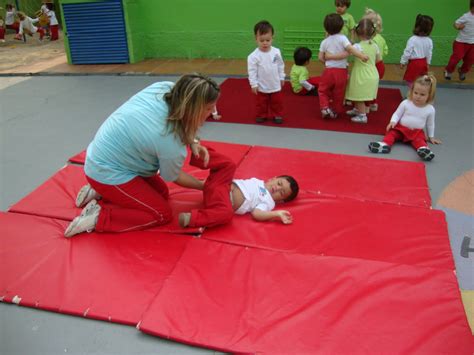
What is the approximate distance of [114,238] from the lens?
278cm

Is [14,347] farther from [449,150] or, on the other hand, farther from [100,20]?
[100,20]

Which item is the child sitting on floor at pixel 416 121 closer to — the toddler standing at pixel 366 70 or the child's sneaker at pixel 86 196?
Answer: the toddler standing at pixel 366 70

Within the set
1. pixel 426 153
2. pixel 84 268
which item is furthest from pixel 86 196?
pixel 426 153

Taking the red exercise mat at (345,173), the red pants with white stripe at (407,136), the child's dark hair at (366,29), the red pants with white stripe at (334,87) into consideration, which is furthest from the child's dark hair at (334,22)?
the red exercise mat at (345,173)

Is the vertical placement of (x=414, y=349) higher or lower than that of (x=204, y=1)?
lower

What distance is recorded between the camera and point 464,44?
6031 millimetres

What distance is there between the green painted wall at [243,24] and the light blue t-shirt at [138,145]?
5309mm

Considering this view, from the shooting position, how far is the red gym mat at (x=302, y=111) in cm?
477

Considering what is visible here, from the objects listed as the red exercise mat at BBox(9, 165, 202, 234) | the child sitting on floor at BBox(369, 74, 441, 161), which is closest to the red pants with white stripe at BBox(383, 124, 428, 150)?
the child sitting on floor at BBox(369, 74, 441, 161)

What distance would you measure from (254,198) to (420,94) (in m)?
2.16

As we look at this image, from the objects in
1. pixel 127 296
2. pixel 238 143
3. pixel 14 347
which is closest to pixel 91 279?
pixel 127 296

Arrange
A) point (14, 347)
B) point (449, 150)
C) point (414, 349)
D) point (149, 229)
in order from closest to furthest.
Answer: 1. point (414, 349)
2. point (14, 347)
3. point (149, 229)
4. point (449, 150)

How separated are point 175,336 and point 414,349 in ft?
3.80

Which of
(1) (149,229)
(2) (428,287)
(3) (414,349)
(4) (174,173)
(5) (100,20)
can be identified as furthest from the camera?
(5) (100,20)
